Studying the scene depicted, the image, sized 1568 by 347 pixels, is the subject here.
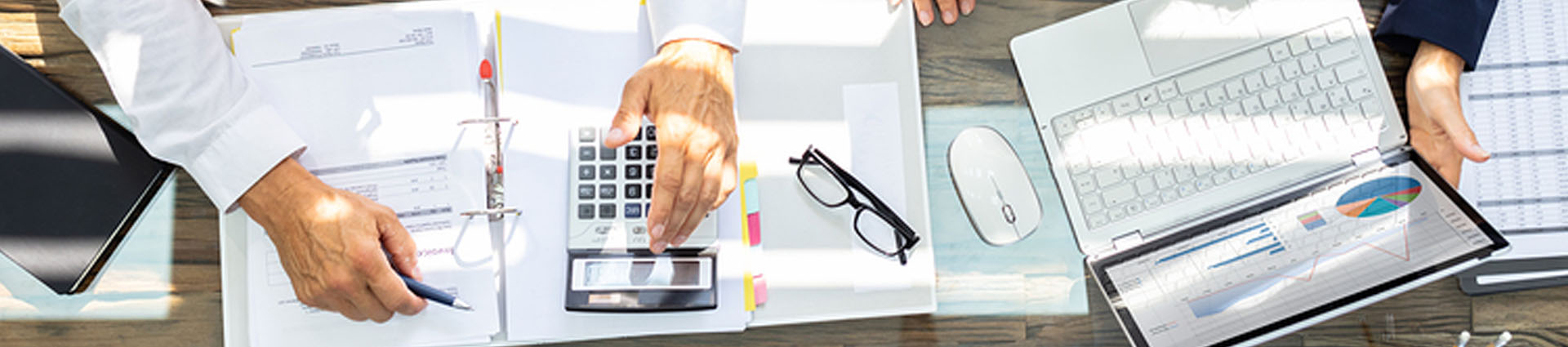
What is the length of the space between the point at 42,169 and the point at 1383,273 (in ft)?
5.37

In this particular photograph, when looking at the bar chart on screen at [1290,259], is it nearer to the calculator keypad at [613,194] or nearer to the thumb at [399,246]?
the calculator keypad at [613,194]

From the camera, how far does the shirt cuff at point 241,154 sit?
88 cm

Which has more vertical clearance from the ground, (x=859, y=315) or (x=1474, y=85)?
(x=1474, y=85)

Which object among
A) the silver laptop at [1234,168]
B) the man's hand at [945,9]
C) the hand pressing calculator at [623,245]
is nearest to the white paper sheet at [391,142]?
the hand pressing calculator at [623,245]

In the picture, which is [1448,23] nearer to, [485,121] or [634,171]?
[634,171]

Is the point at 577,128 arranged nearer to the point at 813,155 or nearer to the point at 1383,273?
the point at 813,155

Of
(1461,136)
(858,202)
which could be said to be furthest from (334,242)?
(1461,136)

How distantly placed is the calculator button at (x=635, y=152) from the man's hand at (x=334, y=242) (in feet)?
0.89

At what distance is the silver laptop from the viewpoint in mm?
981

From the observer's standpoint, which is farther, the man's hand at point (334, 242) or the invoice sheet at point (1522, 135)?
the invoice sheet at point (1522, 135)

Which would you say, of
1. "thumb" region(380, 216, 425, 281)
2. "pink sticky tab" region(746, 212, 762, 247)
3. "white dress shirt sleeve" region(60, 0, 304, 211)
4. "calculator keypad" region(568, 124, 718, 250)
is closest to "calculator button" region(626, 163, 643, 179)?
"calculator keypad" region(568, 124, 718, 250)

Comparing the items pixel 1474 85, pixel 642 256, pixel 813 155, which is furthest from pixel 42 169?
pixel 1474 85

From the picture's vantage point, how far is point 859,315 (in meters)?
0.97

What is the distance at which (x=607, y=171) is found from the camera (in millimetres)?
908
